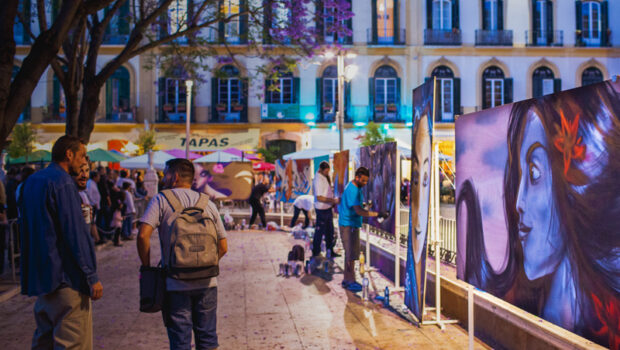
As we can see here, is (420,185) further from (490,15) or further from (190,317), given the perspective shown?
(490,15)

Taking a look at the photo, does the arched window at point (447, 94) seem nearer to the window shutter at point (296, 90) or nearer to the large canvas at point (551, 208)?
the window shutter at point (296, 90)

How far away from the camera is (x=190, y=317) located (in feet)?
12.6

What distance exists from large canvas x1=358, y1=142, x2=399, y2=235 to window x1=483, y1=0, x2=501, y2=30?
918 inches

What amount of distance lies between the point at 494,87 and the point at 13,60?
27121 mm

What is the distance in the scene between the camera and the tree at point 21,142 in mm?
24484

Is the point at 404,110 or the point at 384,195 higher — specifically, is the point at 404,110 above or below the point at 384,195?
above

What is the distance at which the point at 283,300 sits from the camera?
711cm

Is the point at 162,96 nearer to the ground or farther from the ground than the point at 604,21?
nearer to the ground

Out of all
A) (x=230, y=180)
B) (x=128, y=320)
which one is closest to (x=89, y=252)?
(x=128, y=320)

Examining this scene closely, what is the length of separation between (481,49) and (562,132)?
27.5 metres

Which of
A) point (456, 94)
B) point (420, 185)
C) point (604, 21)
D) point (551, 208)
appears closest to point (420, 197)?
point (420, 185)

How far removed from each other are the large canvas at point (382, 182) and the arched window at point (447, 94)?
21.1 m

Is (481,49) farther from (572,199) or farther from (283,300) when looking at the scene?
(572,199)

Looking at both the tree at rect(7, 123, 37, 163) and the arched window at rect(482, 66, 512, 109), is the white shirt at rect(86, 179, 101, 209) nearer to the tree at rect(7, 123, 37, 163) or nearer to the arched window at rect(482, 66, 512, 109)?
the tree at rect(7, 123, 37, 163)
